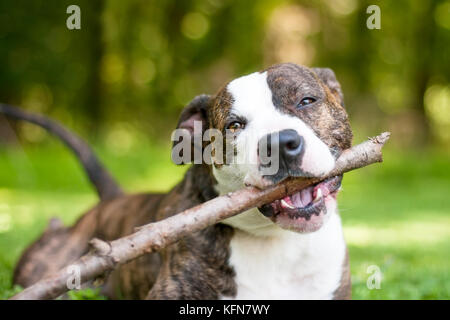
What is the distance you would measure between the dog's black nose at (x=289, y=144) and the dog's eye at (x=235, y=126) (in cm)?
56

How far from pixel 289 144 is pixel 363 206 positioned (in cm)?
782

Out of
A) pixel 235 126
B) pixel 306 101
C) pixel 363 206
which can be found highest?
pixel 363 206

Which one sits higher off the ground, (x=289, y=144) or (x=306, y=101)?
(x=306, y=101)

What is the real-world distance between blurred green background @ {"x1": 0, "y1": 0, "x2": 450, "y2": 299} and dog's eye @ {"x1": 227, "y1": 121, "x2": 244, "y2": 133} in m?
7.86

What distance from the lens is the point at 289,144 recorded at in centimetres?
300

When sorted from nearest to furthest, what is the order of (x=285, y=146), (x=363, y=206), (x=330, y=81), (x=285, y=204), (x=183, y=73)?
(x=285, y=146) → (x=285, y=204) → (x=330, y=81) → (x=363, y=206) → (x=183, y=73)

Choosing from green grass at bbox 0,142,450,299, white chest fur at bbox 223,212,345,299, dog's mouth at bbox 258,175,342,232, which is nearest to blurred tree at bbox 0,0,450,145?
green grass at bbox 0,142,450,299

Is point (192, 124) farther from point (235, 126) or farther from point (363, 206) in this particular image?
point (363, 206)

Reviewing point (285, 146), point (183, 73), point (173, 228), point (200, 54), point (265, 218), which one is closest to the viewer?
point (173, 228)

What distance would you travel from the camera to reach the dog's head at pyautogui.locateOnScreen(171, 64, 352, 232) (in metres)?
3.06

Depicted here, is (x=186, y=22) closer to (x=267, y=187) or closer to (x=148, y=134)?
(x=148, y=134)

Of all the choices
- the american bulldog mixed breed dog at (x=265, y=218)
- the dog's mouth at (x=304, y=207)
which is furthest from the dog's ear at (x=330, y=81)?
the dog's mouth at (x=304, y=207)

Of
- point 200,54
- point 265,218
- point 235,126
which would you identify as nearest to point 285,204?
point 265,218

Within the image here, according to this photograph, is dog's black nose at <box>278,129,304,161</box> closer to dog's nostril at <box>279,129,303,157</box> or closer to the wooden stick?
dog's nostril at <box>279,129,303,157</box>
